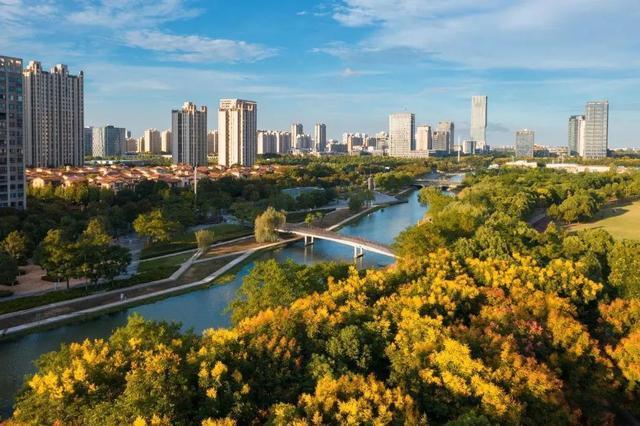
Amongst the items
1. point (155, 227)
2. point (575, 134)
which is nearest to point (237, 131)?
point (155, 227)

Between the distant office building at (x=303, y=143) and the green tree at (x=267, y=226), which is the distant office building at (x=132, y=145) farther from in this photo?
the green tree at (x=267, y=226)

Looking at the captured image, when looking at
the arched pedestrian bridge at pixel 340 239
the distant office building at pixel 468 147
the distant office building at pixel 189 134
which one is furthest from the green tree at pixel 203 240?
the distant office building at pixel 468 147

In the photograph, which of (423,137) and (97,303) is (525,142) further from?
(97,303)

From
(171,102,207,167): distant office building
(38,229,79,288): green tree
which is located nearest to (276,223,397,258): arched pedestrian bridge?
(38,229,79,288): green tree

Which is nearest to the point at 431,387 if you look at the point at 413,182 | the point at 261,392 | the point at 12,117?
the point at 261,392

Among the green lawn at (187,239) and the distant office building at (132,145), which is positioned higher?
the distant office building at (132,145)

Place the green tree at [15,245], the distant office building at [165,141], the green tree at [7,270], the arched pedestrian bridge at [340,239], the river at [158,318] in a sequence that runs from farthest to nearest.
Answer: the distant office building at [165,141]
the arched pedestrian bridge at [340,239]
the green tree at [15,245]
the green tree at [7,270]
the river at [158,318]
